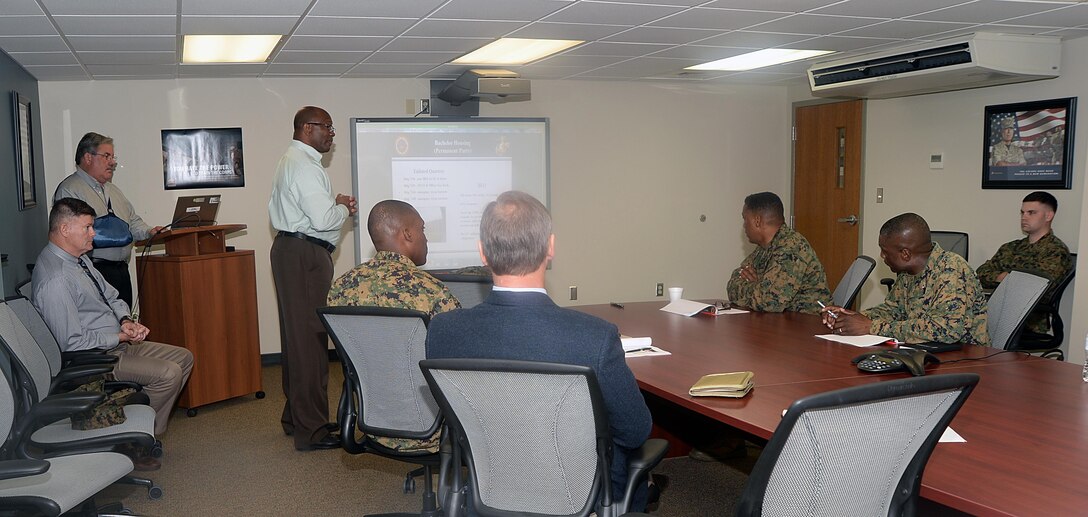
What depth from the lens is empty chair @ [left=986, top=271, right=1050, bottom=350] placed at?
3.49m

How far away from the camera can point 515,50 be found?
5625mm

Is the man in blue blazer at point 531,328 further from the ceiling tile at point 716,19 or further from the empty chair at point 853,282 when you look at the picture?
the empty chair at point 853,282

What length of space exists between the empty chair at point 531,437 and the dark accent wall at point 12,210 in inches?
132

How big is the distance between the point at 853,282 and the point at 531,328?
3154 mm

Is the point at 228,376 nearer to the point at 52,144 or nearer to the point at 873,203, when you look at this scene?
the point at 52,144

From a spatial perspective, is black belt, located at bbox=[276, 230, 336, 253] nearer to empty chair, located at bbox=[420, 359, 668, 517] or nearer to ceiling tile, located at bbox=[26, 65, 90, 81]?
ceiling tile, located at bbox=[26, 65, 90, 81]

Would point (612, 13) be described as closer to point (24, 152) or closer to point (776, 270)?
point (776, 270)

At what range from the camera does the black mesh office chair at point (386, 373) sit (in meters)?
2.75

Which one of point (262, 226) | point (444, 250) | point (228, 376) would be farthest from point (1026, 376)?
point (262, 226)

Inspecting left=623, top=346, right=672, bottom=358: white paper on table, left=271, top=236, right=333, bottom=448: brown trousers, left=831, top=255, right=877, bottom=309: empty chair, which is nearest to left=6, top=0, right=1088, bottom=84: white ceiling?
left=271, top=236, right=333, bottom=448: brown trousers

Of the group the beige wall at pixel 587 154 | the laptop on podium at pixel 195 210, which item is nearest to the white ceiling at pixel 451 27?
the beige wall at pixel 587 154

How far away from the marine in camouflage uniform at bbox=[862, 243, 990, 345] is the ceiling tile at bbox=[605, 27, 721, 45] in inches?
79.9

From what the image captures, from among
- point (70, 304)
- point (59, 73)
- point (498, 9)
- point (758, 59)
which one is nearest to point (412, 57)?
point (498, 9)

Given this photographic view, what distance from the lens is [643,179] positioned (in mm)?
7594
